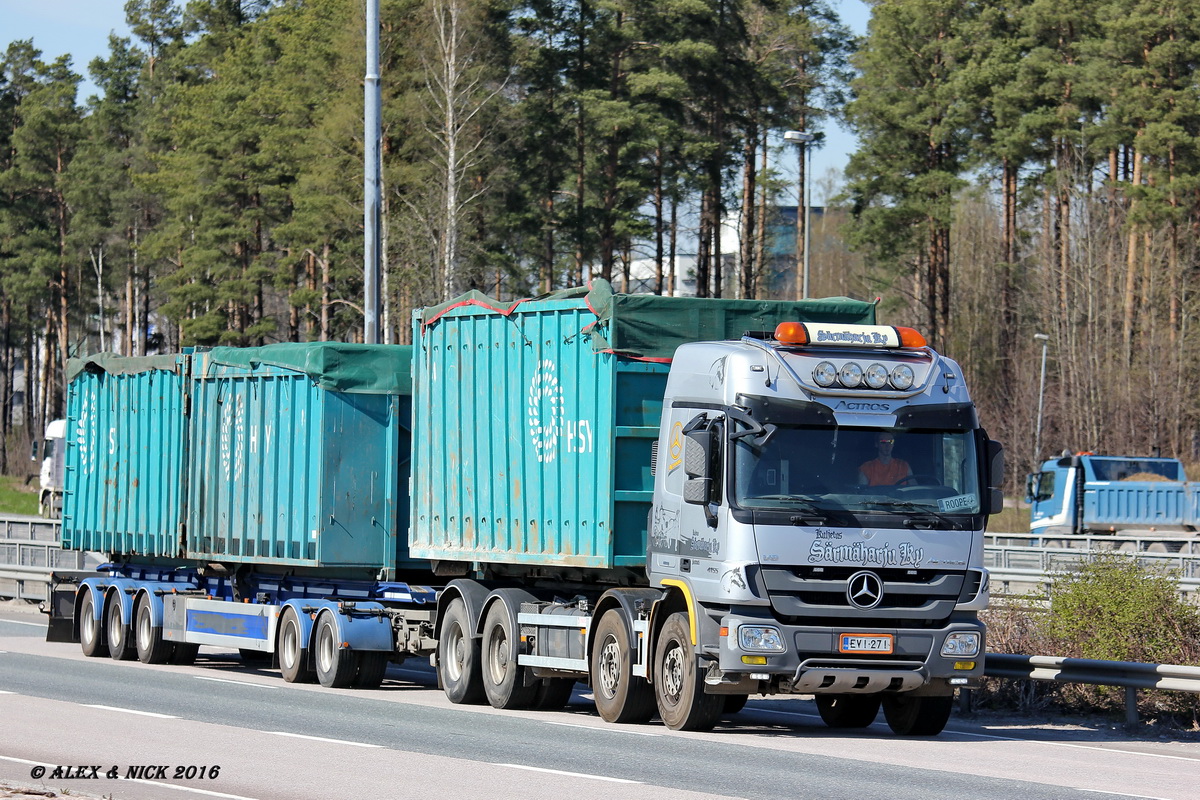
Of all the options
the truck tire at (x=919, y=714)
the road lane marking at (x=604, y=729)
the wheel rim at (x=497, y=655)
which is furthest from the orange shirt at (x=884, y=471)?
the wheel rim at (x=497, y=655)

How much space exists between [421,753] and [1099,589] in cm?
744

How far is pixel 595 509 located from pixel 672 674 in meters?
1.65

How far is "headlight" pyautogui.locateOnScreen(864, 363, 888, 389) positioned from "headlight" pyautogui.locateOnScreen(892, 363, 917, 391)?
81 millimetres

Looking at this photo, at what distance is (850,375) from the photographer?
513 inches

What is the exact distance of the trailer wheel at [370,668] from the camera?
58.1ft

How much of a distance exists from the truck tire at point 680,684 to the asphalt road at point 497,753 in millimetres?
233

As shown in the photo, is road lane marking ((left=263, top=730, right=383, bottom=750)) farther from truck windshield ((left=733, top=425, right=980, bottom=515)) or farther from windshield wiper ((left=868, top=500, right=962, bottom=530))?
windshield wiper ((left=868, top=500, right=962, bottom=530))

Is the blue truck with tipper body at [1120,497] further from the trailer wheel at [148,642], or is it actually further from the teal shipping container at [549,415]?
the teal shipping container at [549,415]

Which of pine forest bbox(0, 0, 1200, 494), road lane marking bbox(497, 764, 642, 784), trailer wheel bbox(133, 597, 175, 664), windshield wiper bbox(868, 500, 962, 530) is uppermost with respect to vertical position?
pine forest bbox(0, 0, 1200, 494)

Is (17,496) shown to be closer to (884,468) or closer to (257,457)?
(257,457)

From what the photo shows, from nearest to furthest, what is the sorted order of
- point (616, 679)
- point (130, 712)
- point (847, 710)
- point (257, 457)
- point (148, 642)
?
1. point (616, 679)
2. point (130, 712)
3. point (847, 710)
4. point (257, 457)
5. point (148, 642)

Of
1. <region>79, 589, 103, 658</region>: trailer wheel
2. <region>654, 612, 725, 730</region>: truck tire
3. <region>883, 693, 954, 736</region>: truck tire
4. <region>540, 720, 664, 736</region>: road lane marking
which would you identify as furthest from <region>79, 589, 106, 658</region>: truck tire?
<region>883, 693, 954, 736</region>: truck tire

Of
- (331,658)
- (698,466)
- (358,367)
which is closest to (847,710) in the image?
(698,466)

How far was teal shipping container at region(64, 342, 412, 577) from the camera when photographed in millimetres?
18281
